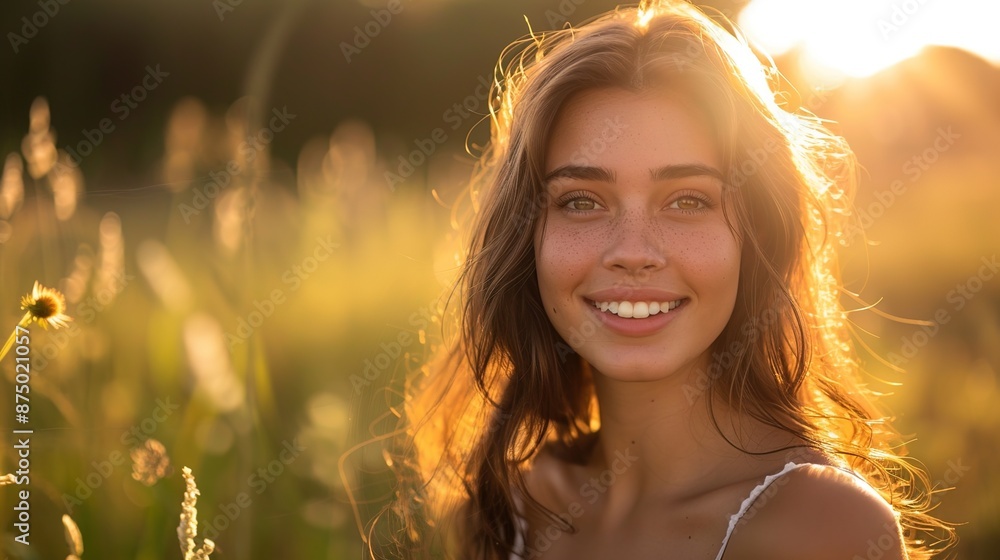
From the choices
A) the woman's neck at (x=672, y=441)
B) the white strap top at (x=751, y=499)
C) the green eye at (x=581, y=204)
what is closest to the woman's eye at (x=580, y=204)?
the green eye at (x=581, y=204)

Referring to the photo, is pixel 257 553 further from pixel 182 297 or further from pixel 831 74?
pixel 831 74

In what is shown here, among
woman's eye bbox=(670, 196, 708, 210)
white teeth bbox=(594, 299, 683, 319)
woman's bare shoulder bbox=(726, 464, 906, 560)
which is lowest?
woman's bare shoulder bbox=(726, 464, 906, 560)

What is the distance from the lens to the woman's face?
5.29ft

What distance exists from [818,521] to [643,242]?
0.54 meters

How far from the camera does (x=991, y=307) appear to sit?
315 cm

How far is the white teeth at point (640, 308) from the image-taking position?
1622 mm

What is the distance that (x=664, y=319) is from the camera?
5.36ft

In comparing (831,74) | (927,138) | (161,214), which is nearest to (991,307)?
(831,74)

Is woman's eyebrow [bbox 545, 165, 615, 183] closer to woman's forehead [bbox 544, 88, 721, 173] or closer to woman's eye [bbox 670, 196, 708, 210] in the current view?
woman's forehead [bbox 544, 88, 721, 173]

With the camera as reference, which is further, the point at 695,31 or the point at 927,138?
the point at 927,138

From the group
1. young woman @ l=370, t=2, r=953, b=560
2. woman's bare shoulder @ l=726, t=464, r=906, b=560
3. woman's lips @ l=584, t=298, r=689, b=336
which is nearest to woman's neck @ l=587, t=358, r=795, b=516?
young woman @ l=370, t=2, r=953, b=560

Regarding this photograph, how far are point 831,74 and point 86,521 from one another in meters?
2.40

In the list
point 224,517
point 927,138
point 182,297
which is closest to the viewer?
point 224,517

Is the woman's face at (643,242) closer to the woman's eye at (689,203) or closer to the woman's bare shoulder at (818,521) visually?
the woman's eye at (689,203)
